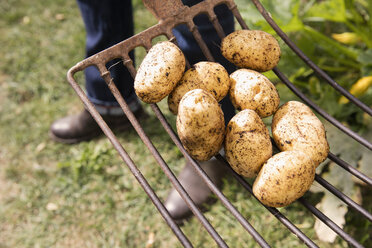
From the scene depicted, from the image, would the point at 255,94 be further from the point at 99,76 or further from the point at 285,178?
the point at 99,76

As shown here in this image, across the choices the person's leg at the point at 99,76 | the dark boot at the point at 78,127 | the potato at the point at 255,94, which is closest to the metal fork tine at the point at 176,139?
the potato at the point at 255,94

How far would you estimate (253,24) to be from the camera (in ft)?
4.69

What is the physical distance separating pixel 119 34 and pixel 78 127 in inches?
24.6

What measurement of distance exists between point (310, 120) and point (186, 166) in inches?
32.9

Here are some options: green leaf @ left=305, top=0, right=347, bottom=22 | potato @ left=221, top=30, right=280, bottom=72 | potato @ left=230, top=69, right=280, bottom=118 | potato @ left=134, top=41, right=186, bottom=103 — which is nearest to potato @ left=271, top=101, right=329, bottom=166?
potato @ left=230, top=69, right=280, bottom=118

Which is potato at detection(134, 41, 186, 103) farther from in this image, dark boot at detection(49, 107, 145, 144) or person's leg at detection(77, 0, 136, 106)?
dark boot at detection(49, 107, 145, 144)

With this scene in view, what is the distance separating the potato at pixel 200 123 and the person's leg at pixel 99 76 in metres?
0.86

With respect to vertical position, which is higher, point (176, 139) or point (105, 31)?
point (105, 31)

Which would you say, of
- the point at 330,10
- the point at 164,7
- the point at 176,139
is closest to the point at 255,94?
the point at 176,139

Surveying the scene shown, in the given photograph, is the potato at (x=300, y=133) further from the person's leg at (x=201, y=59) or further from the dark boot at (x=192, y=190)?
the dark boot at (x=192, y=190)

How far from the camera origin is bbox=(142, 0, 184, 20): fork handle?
1.15 meters

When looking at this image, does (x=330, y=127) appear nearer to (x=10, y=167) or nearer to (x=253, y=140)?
(x=253, y=140)

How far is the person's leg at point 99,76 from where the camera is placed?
1.63 meters

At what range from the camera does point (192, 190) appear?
1697 mm
